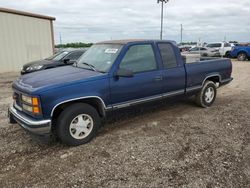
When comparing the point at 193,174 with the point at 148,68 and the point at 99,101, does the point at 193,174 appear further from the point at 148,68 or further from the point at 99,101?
the point at 148,68

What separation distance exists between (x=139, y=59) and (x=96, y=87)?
1.15 metres

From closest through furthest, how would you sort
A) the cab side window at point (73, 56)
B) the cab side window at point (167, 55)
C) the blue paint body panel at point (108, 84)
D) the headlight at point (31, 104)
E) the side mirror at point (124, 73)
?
the headlight at point (31, 104)
the blue paint body panel at point (108, 84)
the side mirror at point (124, 73)
the cab side window at point (167, 55)
the cab side window at point (73, 56)

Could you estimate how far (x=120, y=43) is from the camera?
4.62m

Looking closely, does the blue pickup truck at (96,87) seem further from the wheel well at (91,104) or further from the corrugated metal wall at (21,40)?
the corrugated metal wall at (21,40)

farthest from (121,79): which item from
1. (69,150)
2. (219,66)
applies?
(219,66)

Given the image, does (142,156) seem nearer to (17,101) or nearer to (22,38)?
(17,101)

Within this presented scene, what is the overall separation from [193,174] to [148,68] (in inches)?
87.5

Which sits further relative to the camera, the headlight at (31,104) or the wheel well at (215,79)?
the wheel well at (215,79)

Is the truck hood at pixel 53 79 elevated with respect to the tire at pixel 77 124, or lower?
elevated

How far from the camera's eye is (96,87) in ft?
12.9

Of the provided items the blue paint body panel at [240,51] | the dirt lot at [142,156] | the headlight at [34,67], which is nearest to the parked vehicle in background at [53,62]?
the headlight at [34,67]

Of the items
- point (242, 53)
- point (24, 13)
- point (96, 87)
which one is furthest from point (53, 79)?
point (242, 53)

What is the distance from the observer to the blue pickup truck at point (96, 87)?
11.8 feet

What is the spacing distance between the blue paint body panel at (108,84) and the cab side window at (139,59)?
0.09 m
